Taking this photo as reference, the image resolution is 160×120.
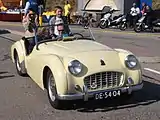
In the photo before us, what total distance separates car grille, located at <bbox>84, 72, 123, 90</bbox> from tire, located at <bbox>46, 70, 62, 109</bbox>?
1.82ft

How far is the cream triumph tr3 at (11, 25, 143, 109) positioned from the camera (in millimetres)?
6035

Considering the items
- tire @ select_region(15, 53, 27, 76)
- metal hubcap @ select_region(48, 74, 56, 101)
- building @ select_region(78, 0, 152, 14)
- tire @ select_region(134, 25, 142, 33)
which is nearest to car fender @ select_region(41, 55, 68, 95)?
metal hubcap @ select_region(48, 74, 56, 101)

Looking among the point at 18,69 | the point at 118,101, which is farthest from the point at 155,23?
the point at 118,101

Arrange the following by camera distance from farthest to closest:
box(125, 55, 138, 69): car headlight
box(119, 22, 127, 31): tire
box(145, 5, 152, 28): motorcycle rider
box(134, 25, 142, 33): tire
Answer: box(119, 22, 127, 31): tire < box(145, 5, 152, 28): motorcycle rider < box(134, 25, 142, 33): tire < box(125, 55, 138, 69): car headlight

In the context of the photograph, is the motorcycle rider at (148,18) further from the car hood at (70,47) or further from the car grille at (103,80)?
the car grille at (103,80)

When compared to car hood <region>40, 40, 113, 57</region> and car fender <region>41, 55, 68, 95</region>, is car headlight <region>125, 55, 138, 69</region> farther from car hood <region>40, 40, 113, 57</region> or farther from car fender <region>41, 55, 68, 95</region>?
car fender <region>41, 55, 68, 95</region>

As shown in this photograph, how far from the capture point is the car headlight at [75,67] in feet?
19.9

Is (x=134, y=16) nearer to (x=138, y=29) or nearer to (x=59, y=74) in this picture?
(x=138, y=29)

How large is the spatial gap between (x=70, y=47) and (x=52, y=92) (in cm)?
88

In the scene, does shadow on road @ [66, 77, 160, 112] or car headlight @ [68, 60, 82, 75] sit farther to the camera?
shadow on road @ [66, 77, 160, 112]

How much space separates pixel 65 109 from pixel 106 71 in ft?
2.94

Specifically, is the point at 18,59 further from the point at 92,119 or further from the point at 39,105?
the point at 92,119

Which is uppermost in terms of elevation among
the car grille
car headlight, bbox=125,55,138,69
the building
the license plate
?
the building

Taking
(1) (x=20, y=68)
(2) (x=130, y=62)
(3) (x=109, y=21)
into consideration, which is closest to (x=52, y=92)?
(2) (x=130, y=62)
